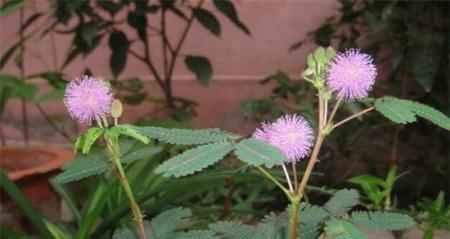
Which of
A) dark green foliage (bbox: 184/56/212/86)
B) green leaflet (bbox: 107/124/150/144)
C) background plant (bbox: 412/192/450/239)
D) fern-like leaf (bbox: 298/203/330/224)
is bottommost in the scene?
background plant (bbox: 412/192/450/239)

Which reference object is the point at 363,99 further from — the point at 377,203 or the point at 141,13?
the point at 141,13

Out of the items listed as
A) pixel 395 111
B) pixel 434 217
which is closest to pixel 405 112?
pixel 395 111

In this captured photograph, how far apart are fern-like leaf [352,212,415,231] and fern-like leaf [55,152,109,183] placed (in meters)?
0.34

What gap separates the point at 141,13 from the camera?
299cm

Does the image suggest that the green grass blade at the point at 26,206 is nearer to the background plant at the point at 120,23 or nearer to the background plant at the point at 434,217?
the background plant at the point at 434,217

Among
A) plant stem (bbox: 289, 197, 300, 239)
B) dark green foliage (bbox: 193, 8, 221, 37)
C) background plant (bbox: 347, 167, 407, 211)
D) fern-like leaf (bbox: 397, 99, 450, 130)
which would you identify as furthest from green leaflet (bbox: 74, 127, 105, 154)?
dark green foliage (bbox: 193, 8, 221, 37)

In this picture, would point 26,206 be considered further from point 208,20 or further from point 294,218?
point 208,20

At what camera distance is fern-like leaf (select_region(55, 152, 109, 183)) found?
3.29ft

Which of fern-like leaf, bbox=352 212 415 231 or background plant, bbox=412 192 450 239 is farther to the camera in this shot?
background plant, bbox=412 192 450 239

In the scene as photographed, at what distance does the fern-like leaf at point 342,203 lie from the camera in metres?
0.99

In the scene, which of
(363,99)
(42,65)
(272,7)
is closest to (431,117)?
(363,99)

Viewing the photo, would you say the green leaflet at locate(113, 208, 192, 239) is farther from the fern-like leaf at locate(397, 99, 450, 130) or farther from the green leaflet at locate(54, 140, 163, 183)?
the fern-like leaf at locate(397, 99, 450, 130)

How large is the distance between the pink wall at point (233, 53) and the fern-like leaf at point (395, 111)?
8.43ft

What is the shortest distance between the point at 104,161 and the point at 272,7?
2.75 meters
